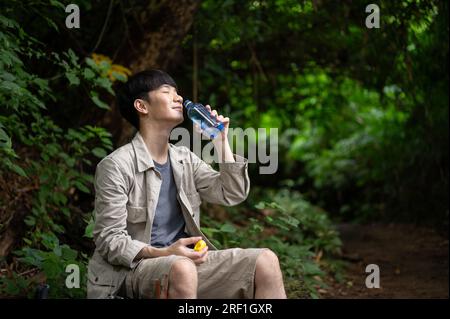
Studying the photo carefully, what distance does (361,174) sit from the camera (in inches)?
554

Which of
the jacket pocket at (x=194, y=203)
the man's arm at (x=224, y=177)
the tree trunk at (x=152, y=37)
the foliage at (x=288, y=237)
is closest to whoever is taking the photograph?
the man's arm at (x=224, y=177)

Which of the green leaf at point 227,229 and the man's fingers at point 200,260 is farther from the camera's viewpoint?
the green leaf at point 227,229

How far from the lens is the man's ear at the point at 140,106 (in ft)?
11.9

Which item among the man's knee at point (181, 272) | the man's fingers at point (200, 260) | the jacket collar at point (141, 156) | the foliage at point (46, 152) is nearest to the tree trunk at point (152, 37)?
the foliage at point (46, 152)

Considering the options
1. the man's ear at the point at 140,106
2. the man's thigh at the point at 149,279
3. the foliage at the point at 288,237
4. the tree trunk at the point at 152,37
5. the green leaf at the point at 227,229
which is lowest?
the foliage at the point at 288,237

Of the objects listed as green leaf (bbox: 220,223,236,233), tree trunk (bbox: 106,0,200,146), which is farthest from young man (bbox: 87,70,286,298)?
tree trunk (bbox: 106,0,200,146)

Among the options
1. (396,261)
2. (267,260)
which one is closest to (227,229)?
(267,260)

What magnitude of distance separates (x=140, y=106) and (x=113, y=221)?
741mm

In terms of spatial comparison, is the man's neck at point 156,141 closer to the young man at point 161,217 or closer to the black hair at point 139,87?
the young man at point 161,217

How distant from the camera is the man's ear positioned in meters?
3.62

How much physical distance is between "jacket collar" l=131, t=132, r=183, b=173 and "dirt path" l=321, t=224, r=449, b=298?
315 cm

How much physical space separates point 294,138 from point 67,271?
13691 millimetres

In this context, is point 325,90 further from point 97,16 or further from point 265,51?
point 97,16

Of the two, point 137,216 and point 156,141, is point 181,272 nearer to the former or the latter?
point 137,216
